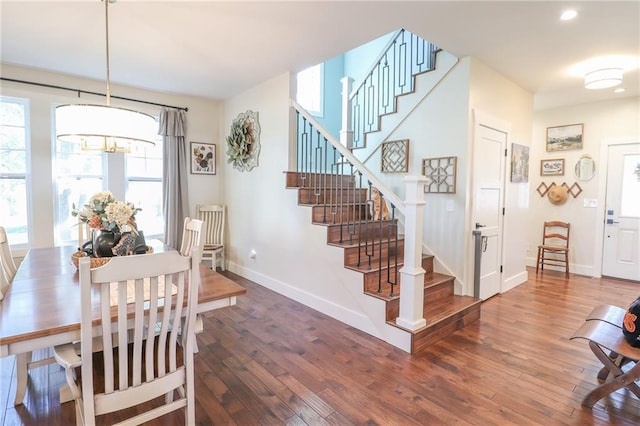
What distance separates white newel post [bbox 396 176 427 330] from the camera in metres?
2.48

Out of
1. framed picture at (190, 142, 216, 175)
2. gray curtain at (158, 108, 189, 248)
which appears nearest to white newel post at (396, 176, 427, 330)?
gray curtain at (158, 108, 189, 248)

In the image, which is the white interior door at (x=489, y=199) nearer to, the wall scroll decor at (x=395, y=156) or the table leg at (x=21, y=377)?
the wall scroll decor at (x=395, y=156)

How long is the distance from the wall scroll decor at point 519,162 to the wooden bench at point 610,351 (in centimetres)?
230

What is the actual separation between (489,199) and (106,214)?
3.73 meters

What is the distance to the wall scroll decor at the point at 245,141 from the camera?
4.27 metres

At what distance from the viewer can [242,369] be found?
7.48 ft

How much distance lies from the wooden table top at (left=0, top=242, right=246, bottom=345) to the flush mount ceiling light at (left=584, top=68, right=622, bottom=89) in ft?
13.9

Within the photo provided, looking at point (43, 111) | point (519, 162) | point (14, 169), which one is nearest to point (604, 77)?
point (519, 162)

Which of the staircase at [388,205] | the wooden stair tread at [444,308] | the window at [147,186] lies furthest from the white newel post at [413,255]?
the window at [147,186]

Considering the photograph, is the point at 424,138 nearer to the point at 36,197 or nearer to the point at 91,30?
the point at 91,30

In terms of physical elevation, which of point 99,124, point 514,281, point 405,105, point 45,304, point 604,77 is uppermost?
point 604,77

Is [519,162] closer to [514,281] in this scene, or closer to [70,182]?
[514,281]

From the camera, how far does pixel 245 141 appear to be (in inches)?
173

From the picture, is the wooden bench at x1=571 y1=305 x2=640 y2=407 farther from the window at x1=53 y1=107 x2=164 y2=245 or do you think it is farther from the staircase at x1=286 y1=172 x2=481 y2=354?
the window at x1=53 y1=107 x2=164 y2=245
